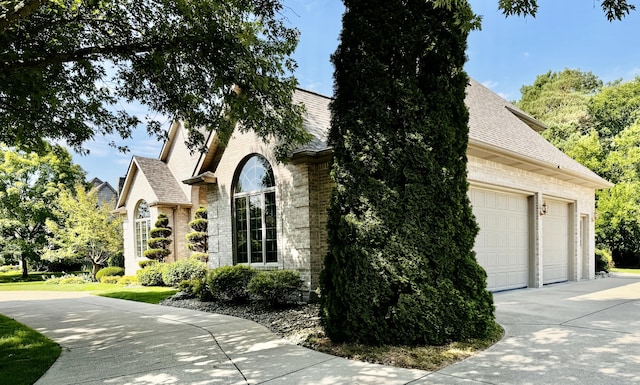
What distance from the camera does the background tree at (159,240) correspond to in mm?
17875

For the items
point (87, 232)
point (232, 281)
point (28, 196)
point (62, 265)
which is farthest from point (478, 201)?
point (62, 265)

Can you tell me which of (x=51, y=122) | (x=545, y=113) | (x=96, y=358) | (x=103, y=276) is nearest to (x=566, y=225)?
(x=96, y=358)

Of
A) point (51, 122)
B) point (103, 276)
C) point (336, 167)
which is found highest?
point (51, 122)

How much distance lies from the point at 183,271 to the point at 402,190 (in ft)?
38.6

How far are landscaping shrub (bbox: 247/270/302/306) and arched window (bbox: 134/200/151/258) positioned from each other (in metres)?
12.1

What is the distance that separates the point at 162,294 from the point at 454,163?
35.5 feet

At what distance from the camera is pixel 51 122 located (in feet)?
29.7

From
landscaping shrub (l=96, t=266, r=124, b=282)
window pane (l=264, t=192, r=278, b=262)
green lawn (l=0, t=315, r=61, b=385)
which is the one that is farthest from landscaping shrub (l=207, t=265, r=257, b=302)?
landscaping shrub (l=96, t=266, r=124, b=282)

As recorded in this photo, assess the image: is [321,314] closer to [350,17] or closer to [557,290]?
[350,17]

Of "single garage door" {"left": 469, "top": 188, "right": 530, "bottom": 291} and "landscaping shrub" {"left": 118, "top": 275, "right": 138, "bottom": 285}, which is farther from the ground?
"single garage door" {"left": 469, "top": 188, "right": 530, "bottom": 291}

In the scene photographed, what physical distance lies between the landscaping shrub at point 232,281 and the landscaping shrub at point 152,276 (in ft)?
22.9

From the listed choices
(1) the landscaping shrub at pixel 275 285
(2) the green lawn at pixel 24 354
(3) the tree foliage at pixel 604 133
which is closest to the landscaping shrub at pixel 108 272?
(2) the green lawn at pixel 24 354

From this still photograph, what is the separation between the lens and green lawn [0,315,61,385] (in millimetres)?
5078

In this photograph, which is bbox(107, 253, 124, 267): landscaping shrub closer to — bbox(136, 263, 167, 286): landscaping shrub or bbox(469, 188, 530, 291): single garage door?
bbox(136, 263, 167, 286): landscaping shrub
